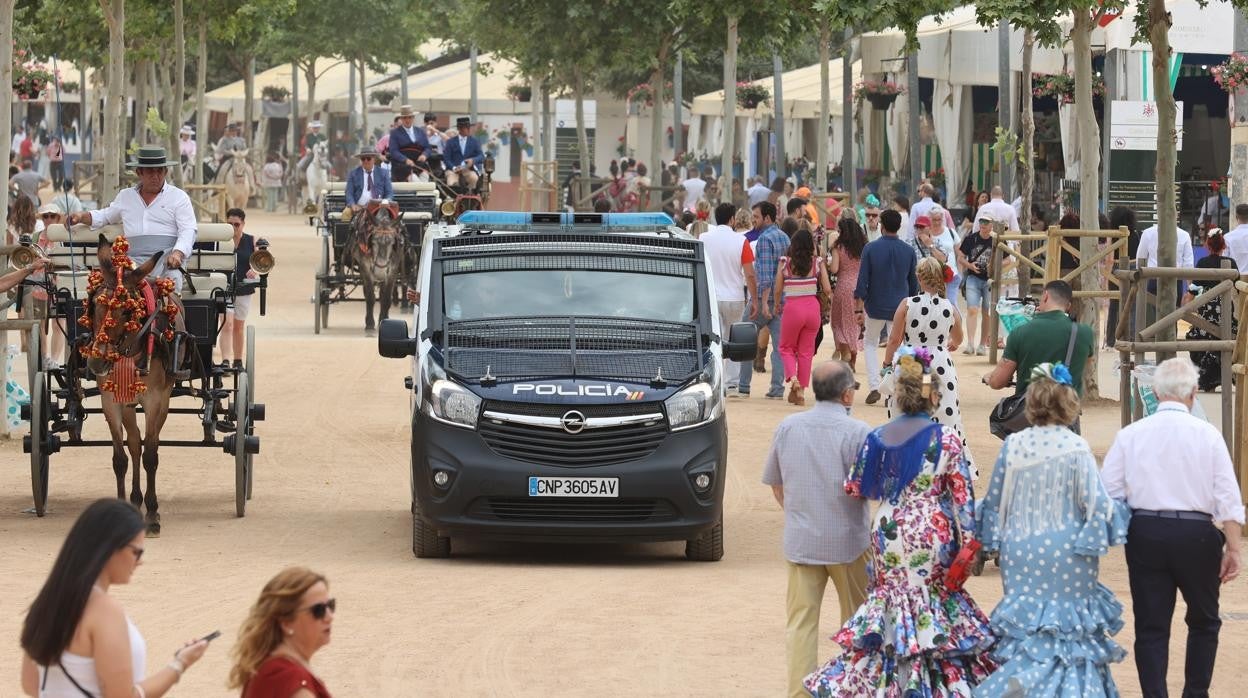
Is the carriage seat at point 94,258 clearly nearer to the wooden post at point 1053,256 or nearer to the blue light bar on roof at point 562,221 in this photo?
the blue light bar on roof at point 562,221

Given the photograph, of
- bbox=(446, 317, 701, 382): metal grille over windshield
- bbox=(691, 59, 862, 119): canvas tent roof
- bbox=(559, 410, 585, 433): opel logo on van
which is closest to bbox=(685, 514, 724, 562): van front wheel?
bbox=(446, 317, 701, 382): metal grille over windshield

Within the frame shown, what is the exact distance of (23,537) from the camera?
13211mm

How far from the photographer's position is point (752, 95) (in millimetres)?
49562

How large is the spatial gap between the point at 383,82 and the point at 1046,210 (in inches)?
1562

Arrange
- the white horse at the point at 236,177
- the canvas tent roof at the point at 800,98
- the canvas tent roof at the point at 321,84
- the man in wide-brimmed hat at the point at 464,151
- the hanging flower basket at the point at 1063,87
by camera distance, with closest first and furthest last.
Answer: the hanging flower basket at the point at 1063,87
the man in wide-brimmed hat at the point at 464,151
the canvas tent roof at the point at 800,98
the white horse at the point at 236,177
the canvas tent roof at the point at 321,84

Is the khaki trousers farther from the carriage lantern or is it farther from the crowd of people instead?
the carriage lantern

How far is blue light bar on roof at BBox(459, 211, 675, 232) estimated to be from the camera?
13805 millimetres

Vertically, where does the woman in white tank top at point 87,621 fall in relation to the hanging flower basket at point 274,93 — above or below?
below

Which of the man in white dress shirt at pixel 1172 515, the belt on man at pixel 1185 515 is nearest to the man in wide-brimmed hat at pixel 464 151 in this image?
the man in white dress shirt at pixel 1172 515

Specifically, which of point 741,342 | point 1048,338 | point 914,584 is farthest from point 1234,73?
point 914,584

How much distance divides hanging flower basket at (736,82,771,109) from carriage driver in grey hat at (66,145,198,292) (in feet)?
116

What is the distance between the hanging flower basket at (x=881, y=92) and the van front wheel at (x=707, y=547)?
92.2ft

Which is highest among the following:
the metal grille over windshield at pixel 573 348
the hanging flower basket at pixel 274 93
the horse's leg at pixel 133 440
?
the hanging flower basket at pixel 274 93

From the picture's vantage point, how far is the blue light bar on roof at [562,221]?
13805 millimetres
